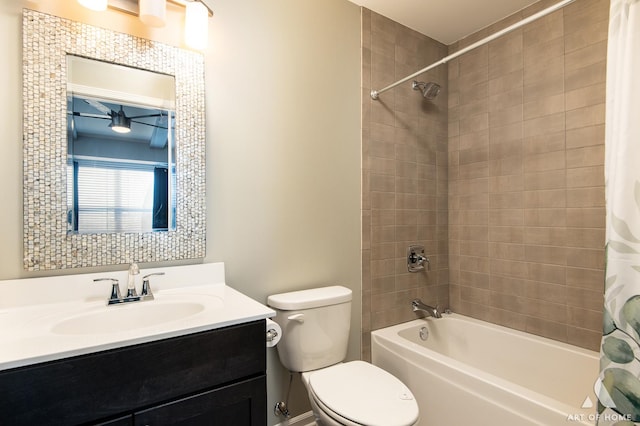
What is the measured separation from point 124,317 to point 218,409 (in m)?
0.49

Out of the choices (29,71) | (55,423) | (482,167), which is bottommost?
(55,423)

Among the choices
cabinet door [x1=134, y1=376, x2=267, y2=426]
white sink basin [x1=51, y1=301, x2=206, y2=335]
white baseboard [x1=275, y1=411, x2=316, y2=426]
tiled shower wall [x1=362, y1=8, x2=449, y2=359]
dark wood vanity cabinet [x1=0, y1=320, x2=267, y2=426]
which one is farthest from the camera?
tiled shower wall [x1=362, y1=8, x2=449, y2=359]

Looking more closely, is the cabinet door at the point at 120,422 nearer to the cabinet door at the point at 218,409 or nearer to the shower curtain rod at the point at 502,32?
the cabinet door at the point at 218,409

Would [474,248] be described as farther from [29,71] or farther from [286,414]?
[29,71]

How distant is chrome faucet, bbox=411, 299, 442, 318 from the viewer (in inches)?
83.1

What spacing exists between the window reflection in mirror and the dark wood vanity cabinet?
598mm

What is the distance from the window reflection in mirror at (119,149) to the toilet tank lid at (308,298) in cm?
59

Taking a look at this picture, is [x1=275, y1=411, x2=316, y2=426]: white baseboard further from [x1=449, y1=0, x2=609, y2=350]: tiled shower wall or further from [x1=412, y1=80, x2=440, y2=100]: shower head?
[x1=412, y1=80, x2=440, y2=100]: shower head

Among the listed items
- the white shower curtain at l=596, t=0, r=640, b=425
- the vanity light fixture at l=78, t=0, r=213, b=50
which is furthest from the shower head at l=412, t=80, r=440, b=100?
the vanity light fixture at l=78, t=0, r=213, b=50

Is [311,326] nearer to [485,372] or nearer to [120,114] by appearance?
[485,372]

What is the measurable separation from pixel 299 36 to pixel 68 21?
3.33ft

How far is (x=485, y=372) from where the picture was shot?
1.70 metres

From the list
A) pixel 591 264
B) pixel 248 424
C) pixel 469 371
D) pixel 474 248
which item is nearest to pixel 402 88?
pixel 474 248

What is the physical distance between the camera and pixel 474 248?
91.7 inches
